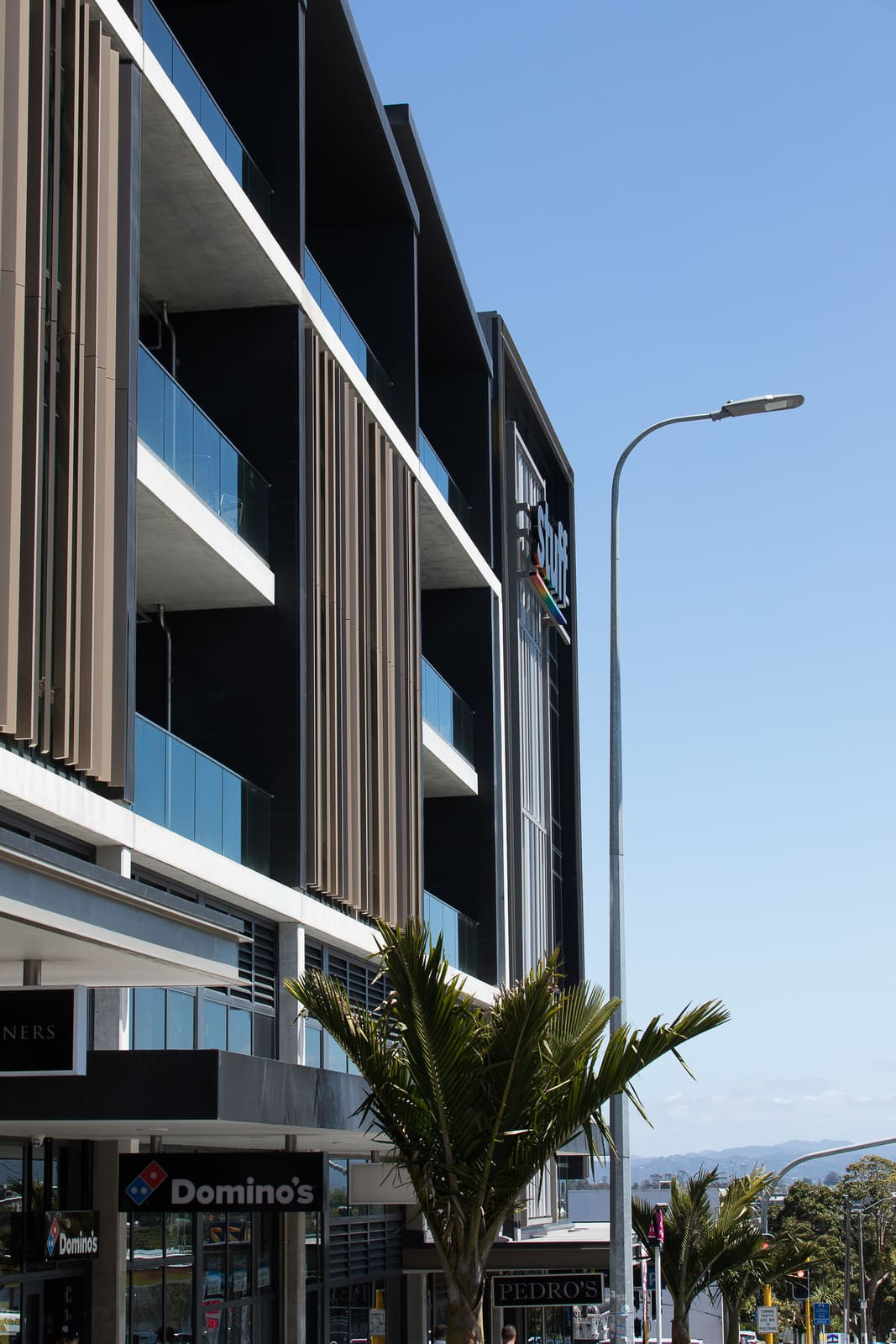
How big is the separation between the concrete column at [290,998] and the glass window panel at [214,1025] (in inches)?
55.6

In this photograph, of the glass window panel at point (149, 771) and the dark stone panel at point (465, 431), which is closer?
the glass window panel at point (149, 771)

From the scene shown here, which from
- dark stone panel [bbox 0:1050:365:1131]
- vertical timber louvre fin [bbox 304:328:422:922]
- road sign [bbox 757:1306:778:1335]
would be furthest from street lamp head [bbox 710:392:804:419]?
road sign [bbox 757:1306:778:1335]

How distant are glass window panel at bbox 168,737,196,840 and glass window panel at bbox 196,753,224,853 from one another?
0.13 metres

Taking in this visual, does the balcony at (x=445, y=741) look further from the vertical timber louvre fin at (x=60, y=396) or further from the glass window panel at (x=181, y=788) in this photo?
the vertical timber louvre fin at (x=60, y=396)

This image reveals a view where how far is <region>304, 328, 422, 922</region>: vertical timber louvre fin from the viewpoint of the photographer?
70.4 feet

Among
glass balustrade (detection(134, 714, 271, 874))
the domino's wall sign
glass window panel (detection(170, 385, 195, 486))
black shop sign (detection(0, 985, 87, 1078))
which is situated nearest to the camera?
black shop sign (detection(0, 985, 87, 1078))

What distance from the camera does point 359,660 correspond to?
77.2ft

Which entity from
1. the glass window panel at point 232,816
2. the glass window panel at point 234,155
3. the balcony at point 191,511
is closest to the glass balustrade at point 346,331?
the glass window panel at point 234,155

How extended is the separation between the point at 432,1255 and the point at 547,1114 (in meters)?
16.5

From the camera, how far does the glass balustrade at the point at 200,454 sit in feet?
56.2

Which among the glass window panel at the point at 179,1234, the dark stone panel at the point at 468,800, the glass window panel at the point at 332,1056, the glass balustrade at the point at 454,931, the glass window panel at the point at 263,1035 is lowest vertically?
the glass window panel at the point at 179,1234

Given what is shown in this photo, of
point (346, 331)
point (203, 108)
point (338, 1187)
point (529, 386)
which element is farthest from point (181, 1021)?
point (529, 386)

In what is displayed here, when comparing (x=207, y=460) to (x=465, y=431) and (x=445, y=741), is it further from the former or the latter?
(x=465, y=431)

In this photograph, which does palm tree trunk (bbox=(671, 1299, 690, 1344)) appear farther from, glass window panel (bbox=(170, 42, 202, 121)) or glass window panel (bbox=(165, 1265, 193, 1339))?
glass window panel (bbox=(170, 42, 202, 121))
